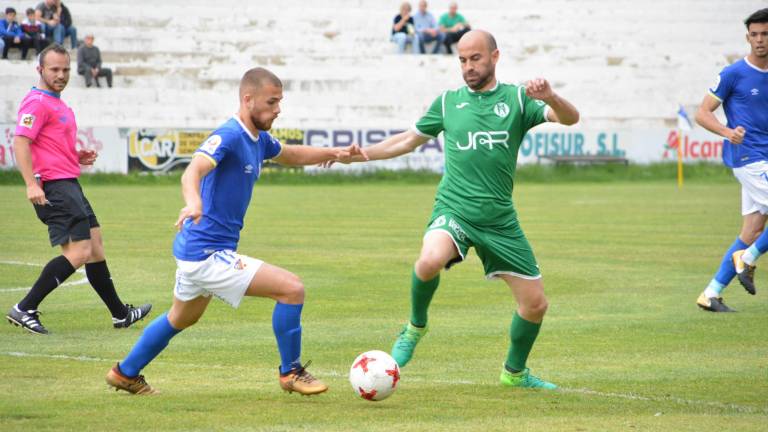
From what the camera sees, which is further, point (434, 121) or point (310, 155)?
point (434, 121)

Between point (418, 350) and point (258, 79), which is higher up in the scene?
point (258, 79)

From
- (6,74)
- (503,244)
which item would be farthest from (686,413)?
(6,74)

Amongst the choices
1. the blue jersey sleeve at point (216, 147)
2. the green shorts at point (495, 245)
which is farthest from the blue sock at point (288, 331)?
the green shorts at point (495, 245)

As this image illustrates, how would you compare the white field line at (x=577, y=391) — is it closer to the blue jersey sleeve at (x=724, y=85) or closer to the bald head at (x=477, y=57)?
the bald head at (x=477, y=57)

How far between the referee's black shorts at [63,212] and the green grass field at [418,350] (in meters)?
0.83

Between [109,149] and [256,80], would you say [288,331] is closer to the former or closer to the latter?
[256,80]

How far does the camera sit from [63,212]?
10.1m

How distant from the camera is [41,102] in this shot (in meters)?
10.1

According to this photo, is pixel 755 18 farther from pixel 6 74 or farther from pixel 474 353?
pixel 6 74

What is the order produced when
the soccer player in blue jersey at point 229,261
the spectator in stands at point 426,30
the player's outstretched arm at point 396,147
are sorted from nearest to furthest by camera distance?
→ the soccer player in blue jersey at point 229,261 → the player's outstretched arm at point 396,147 → the spectator in stands at point 426,30

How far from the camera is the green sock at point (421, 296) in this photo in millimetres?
8164

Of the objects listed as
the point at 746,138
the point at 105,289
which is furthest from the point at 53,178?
the point at 746,138

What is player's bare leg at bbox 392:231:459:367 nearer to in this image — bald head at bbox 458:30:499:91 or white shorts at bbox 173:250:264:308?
bald head at bbox 458:30:499:91

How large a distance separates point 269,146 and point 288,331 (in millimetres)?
1240
